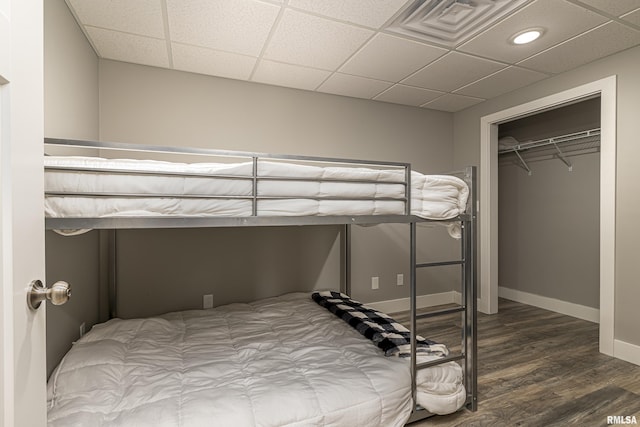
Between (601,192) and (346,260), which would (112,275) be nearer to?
(346,260)

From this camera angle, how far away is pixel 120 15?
1928 mm

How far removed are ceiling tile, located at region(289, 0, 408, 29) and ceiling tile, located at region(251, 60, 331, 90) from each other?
722mm

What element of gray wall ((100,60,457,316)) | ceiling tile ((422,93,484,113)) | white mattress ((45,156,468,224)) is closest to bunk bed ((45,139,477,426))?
white mattress ((45,156,468,224))

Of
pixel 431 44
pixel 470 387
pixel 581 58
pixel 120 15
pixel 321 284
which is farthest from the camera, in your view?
pixel 321 284

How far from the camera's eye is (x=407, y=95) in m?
3.27

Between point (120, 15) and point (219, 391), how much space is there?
2163mm

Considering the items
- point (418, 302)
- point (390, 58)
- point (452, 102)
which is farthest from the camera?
point (418, 302)

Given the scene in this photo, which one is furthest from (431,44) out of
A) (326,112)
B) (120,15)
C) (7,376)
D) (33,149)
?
(7,376)

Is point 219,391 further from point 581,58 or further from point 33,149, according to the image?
point 581,58

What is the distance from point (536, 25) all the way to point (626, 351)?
2.34 meters

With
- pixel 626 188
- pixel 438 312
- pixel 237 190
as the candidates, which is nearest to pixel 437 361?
pixel 438 312

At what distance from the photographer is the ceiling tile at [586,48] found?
2.11 meters

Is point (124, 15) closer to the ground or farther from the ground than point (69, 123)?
farther from the ground

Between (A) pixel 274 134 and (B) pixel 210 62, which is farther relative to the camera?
(A) pixel 274 134
